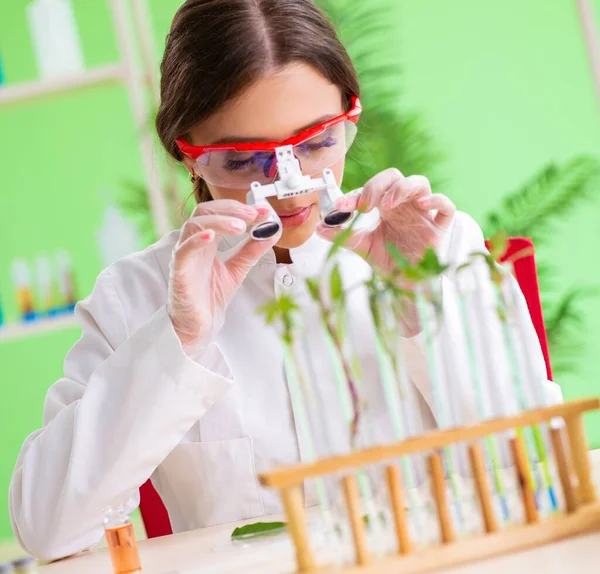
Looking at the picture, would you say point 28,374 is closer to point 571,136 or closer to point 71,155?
point 71,155

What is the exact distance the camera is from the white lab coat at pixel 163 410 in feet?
5.47

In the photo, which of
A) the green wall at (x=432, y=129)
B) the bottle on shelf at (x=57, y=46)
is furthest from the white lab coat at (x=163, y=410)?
the green wall at (x=432, y=129)

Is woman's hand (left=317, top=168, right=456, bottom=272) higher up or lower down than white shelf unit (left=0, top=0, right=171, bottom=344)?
lower down

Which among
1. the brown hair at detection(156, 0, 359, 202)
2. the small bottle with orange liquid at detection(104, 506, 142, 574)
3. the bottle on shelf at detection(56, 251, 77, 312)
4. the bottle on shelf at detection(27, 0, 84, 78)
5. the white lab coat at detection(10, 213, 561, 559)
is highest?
the bottle on shelf at detection(27, 0, 84, 78)

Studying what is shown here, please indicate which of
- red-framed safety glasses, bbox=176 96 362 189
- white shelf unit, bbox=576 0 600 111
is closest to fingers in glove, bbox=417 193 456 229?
red-framed safety glasses, bbox=176 96 362 189

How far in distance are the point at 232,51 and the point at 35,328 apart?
2157 millimetres

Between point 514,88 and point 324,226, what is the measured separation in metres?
3.79

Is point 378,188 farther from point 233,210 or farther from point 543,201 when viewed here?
point 543,201

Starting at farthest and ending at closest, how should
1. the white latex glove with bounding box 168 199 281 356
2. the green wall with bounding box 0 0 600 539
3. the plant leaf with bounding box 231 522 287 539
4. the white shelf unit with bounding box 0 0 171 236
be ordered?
the green wall with bounding box 0 0 600 539 → the white shelf unit with bounding box 0 0 171 236 → the white latex glove with bounding box 168 199 281 356 → the plant leaf with bounding box 231 522 287 539

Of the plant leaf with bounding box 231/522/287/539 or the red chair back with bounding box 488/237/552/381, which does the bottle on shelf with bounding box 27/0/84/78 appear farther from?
the plant leaf with bounding box 231/522/287/539

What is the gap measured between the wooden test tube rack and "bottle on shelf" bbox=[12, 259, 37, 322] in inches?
114

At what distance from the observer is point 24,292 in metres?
3.80

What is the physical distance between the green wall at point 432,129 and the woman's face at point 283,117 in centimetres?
326

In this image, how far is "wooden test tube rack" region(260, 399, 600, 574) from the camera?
1025 millimetres
